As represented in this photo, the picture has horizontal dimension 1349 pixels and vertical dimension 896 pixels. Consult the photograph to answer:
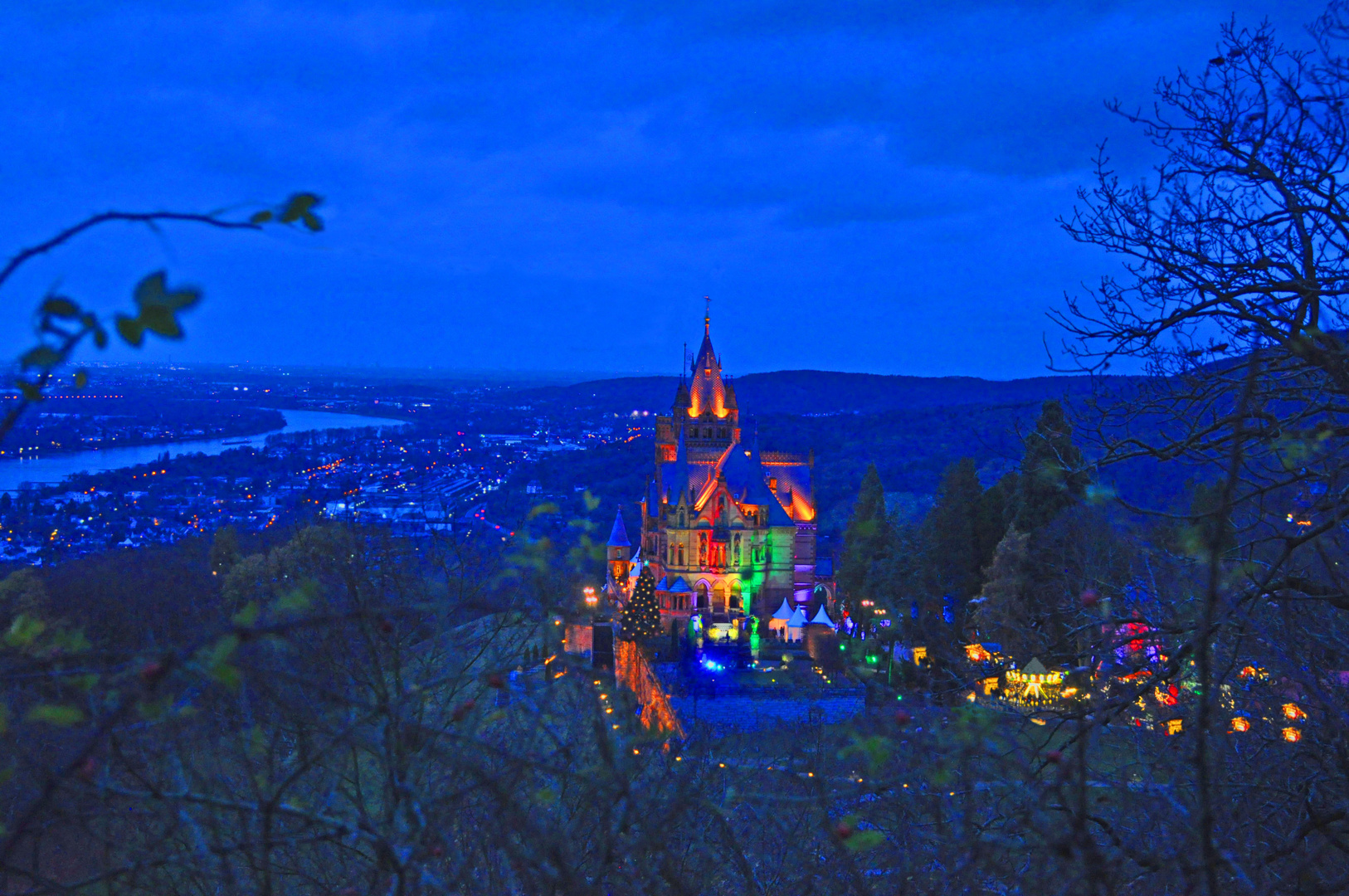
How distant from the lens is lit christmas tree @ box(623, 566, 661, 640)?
28.6 metres

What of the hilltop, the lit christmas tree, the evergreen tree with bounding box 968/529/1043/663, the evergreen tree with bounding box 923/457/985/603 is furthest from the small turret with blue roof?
the hilltop

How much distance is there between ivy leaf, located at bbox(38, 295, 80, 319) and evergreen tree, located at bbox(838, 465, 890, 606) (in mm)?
34966

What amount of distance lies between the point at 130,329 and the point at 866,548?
1459 inches

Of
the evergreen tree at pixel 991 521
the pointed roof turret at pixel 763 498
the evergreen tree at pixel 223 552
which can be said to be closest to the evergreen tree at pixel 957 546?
the evergreen tree at pixel 991 521

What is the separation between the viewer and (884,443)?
98125mm

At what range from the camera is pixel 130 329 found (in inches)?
69.2

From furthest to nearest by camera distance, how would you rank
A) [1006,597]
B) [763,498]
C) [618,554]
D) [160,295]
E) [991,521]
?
[618,554] → [763,498] → [991,521] → [1006,597] → [160,295]

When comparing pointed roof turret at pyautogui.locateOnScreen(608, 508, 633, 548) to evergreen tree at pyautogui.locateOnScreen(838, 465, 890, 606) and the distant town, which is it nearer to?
the distant town

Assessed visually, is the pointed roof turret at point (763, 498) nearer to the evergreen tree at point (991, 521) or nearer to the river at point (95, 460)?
the evergreen tree at point (991, 521)

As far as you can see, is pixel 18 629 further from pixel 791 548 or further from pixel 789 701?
pixel 791 548

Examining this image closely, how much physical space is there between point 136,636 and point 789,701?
1378cm

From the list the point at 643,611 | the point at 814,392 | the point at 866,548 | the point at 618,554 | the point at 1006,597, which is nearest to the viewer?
the point at 1006,597

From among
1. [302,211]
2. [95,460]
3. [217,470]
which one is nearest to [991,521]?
[95,460]

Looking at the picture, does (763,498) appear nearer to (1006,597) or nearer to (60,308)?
(1006,597)
